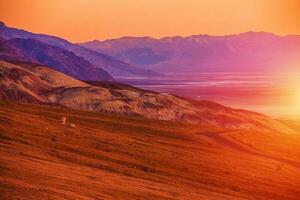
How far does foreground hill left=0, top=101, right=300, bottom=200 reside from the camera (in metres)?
40.3

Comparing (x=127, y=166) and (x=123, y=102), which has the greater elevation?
(x=123, y=102)

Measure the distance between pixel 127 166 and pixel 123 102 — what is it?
349ft

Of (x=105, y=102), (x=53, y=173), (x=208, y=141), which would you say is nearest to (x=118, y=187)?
(x=53, y=173)

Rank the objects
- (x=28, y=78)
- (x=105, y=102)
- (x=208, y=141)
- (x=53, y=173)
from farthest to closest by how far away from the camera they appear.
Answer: (x=28, y=78) → (x=105, y=102) → (x=208, y=141) → (x=53, y=173)

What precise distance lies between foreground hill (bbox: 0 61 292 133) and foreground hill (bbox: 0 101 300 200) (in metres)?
63.3

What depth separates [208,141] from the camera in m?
96.4

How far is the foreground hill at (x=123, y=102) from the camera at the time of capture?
156 m

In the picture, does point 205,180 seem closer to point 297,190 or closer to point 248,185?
point 248,185

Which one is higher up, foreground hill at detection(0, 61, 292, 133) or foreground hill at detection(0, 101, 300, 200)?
foreground hill at detection(0, 61, 292, 133)

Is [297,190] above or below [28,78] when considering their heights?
below

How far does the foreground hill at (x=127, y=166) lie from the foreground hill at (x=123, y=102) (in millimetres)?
63333

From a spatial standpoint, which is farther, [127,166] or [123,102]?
[123,102]

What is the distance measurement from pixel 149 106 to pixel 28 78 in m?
32.8

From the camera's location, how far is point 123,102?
6353 inches
